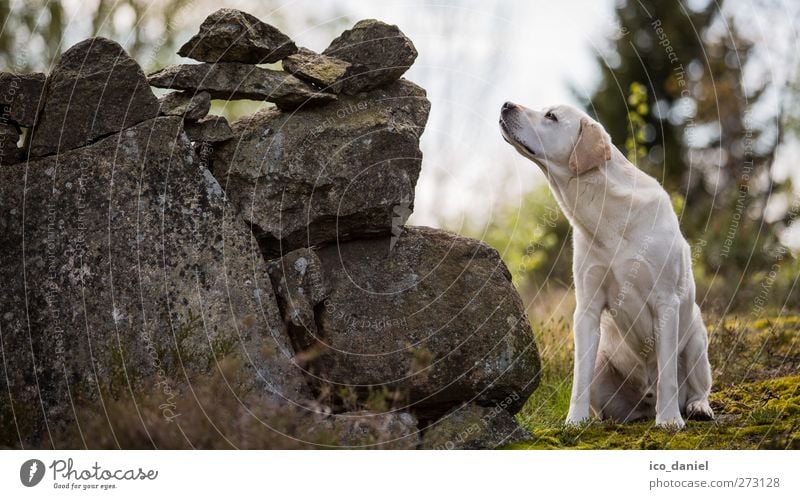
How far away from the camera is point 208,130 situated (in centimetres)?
699


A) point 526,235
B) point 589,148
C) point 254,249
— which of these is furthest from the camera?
point 526,235

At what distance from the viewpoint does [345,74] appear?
7.31m

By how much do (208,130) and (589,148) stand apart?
10.1 ft

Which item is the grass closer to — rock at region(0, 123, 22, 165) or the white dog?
the white dog

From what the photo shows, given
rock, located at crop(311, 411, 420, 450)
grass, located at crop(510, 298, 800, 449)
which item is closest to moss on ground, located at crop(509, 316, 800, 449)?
grass, located at crop(510, 298, 800, 449)

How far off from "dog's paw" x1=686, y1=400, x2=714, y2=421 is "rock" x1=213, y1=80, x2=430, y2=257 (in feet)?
9.97

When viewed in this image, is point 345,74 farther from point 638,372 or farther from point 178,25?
point 178,25

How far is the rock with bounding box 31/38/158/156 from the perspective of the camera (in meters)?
6.57

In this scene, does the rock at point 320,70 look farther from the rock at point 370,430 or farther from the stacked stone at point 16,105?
the rock at point 370,430

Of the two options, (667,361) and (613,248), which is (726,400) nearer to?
(667,361)

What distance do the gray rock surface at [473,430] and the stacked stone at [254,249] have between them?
0.7 inches

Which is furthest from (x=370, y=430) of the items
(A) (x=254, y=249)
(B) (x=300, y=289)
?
(A) (x=254, y=249)

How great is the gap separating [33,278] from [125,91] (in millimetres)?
1566
